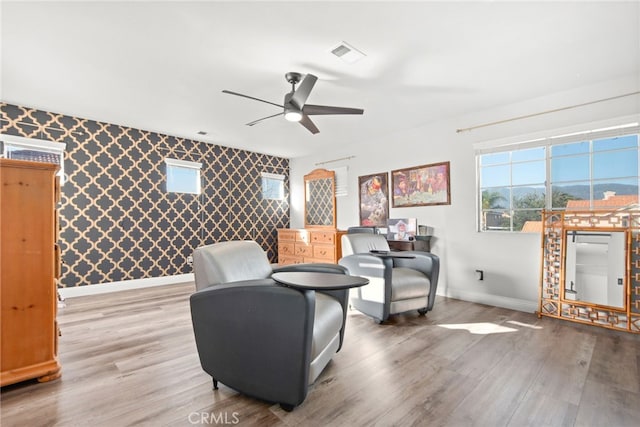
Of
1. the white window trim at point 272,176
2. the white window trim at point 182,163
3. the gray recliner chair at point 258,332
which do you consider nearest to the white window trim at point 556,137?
the gray recliner chair at point 258,332

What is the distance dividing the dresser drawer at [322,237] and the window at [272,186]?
1536 millimetres

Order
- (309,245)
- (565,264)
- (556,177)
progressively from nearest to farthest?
(565,264) < (556,177) < (309,245)

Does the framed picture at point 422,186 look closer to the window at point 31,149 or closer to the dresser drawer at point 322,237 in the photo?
the dresser drawer at point 322,237

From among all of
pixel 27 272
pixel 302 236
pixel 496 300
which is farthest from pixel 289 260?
pixel 27 272

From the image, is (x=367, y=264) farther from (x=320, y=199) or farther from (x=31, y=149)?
(x=31, y=149)

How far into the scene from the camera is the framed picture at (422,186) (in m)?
4.21

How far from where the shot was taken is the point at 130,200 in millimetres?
4660

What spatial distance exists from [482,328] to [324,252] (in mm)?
2997

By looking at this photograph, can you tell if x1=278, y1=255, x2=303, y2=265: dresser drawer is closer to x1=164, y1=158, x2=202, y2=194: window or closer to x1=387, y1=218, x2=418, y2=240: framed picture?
x1=387, y1=218, x2=418, y2=240: framed picture

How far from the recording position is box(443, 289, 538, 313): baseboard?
342 cm

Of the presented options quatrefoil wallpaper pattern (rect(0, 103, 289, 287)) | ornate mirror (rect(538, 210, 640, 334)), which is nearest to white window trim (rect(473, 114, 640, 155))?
ornate mirror (rect(538, 210, 640, 334))

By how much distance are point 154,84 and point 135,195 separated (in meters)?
2.27

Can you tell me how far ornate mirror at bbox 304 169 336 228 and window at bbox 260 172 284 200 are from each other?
26.4 inches

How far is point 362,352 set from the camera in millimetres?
2365
